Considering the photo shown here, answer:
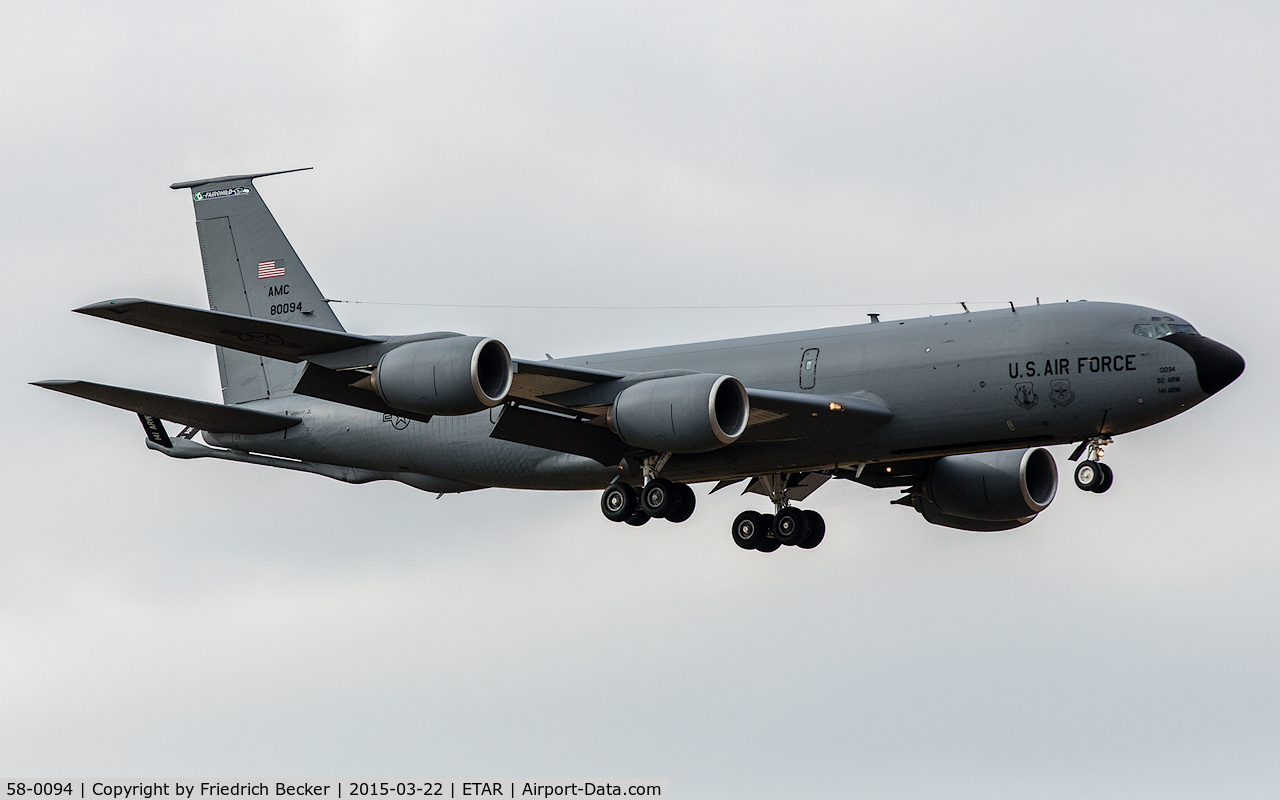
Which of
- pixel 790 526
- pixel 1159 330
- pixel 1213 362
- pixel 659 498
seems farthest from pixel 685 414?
pixel 1213 362

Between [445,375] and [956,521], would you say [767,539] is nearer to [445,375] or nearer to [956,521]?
[956,521]

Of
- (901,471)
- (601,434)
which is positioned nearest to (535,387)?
(601,434)

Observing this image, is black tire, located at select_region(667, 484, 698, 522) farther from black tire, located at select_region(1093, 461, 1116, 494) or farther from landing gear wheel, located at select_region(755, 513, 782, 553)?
black tire, located at select_region(1093, 461, 1116, 494)

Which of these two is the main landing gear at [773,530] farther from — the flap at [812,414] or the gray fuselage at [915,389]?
the flap at [812,414]

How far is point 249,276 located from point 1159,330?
21849 mm

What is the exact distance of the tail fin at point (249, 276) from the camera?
44.5 m

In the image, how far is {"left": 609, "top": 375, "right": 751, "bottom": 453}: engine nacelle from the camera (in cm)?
3591

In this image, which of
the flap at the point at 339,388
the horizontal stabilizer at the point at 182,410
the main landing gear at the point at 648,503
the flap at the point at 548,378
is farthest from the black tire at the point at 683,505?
the horizontal stabilizer at the point at 182,410

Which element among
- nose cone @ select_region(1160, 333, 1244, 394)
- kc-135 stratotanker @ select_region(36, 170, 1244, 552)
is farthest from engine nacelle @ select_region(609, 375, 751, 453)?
nose cone @ select_region(1160, 333, 1244, 394)

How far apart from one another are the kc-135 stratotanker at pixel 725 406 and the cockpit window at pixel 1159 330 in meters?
0.04

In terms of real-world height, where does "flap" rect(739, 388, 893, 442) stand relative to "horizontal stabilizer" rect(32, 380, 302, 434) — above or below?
below

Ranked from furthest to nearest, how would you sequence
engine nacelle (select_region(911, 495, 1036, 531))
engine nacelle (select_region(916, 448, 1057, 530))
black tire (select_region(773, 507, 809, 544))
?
1. engine nacelle (select_region(911, 495, 1036, 531))
2. engine nacelle (select_region(916, 448, 1057, 530))
3. black tire (select_region(773, 507, 809, 544))

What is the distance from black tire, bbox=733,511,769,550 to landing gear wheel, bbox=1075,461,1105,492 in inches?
325

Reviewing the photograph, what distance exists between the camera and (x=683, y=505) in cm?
3894
